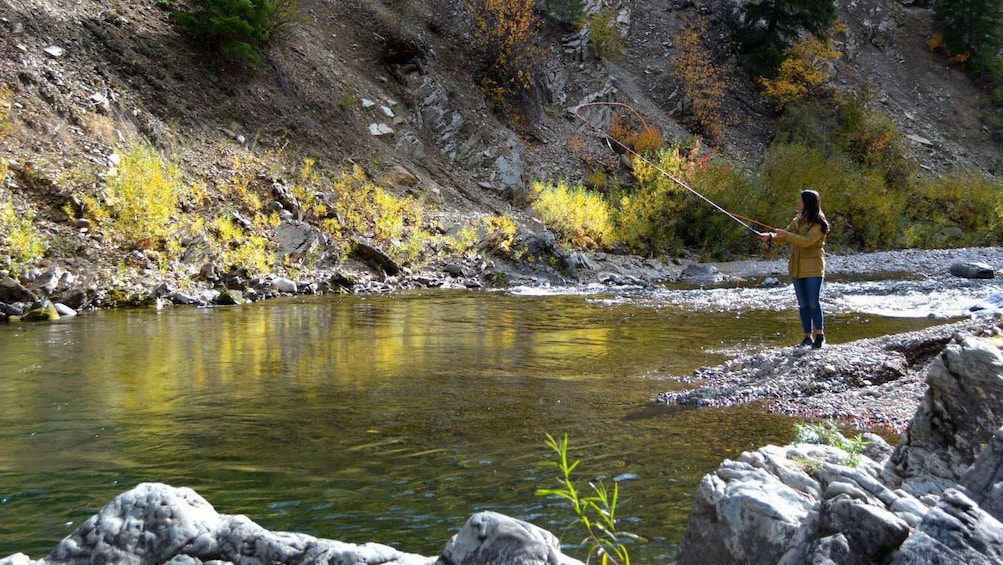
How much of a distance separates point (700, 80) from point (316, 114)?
→ 22031 millimetres

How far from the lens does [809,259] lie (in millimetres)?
9477

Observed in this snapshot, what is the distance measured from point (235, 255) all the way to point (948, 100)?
49.0 m

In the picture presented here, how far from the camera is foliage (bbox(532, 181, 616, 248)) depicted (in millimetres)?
27797

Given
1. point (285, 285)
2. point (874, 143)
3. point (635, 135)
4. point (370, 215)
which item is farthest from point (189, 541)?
point (874, 143)

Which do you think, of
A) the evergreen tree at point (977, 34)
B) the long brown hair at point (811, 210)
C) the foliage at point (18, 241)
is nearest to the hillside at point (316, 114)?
the foliage at point (18, 241)

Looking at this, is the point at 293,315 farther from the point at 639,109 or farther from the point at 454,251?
the point at 639,109

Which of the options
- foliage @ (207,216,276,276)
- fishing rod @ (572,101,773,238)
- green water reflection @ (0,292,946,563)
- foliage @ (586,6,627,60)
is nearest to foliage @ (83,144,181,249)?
foliage @ (207,216,276,276)

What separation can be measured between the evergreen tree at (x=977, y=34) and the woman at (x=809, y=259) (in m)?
54.4

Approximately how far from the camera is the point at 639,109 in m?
39.1

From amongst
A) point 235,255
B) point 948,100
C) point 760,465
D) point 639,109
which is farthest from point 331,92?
point 948,100

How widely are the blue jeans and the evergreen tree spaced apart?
5459 cm

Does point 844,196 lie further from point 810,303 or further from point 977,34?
point 977,34

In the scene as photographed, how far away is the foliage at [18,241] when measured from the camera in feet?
51.9

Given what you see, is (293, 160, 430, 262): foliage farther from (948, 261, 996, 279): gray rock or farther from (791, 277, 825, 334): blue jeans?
(948, 261, 996, 279): gray rock
